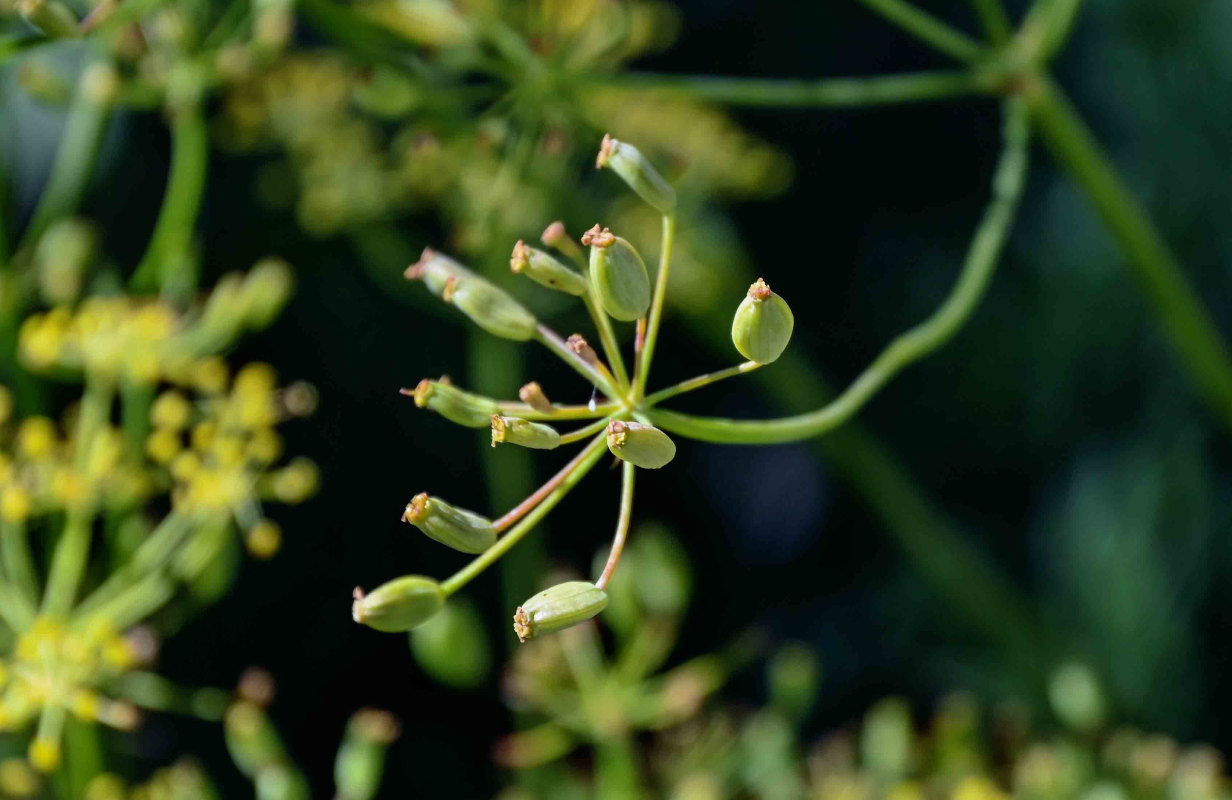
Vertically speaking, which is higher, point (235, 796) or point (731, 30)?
point (731, 30)

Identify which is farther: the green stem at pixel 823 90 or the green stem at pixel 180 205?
the green stem at pixel 180 205

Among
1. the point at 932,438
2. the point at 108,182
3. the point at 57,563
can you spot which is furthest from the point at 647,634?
the point at 108,182

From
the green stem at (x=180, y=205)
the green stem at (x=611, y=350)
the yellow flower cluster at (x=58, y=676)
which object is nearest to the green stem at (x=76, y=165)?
the green stem at (x=180, y=205)

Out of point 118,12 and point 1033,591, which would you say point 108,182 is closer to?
point 118,12

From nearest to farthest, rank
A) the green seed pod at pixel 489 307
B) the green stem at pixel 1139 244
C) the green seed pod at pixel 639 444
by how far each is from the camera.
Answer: the green seed pod at pixel 639 444
the green seed pod at pixel 489 307
the green stem at pixel 1139 244

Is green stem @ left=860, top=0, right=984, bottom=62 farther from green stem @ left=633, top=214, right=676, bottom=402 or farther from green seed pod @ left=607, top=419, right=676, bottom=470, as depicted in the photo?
green seed pod @ left=607, top=419, right=676, bottom=470

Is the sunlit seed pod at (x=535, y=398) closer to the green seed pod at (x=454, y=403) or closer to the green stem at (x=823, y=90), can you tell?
the green seed pod at (x=454, y=403)
